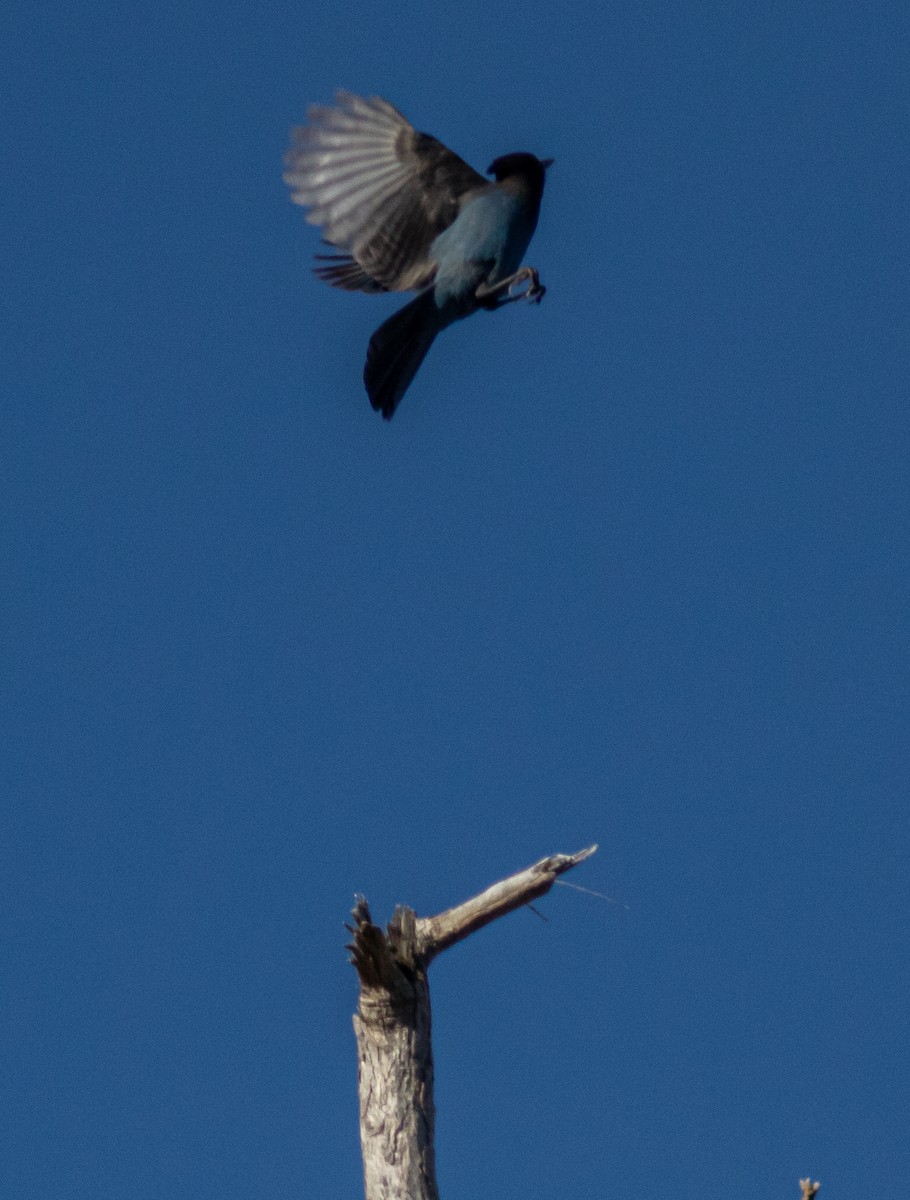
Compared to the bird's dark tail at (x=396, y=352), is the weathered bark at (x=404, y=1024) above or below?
below

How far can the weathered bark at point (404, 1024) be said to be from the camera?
750cm

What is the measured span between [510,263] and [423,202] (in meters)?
0.52

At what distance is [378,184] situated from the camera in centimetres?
980

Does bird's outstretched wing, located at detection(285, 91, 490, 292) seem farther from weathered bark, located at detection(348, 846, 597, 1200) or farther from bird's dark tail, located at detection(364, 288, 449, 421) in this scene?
weathered bark, located at detection(348, 846, 597, 1200)

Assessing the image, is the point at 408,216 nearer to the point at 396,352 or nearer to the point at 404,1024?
the point at 396,352

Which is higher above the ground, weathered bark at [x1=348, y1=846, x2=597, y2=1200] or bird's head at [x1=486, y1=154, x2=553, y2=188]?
bird's head at [x1=486, y1=154, x2=553, y2=188]

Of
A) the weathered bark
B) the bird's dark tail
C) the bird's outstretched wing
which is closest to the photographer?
the weathered bark

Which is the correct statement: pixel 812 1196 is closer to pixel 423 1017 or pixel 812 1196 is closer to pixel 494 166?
pixel 423 1017

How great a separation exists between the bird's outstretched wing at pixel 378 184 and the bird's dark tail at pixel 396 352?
0.50ft

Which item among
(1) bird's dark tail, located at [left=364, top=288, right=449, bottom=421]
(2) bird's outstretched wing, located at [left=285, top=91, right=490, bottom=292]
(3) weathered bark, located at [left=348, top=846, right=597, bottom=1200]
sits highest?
(2) bird's outstretched wing, located at [left=285, top=91, right=490, bottom=292]

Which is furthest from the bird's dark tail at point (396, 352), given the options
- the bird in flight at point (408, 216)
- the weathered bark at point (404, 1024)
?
the weathered bark at point (404, 1024)

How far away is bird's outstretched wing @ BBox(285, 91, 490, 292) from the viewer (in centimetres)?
959

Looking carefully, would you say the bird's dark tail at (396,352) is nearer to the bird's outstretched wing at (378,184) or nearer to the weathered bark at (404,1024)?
the bird's outstretched wing at (378,184)

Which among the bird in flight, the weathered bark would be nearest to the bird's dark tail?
the bird in flight
